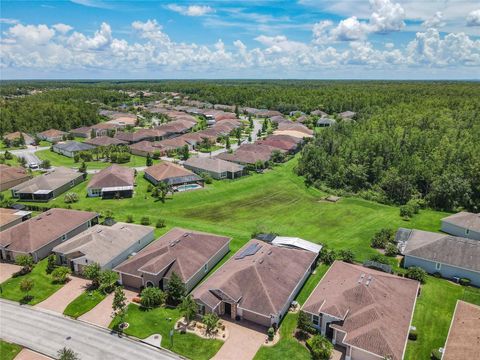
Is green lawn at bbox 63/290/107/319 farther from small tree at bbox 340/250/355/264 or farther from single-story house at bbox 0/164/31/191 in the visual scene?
single-story house at bbox 0/164/31/191

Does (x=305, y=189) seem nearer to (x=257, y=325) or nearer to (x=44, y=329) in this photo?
(x=257, y=325)

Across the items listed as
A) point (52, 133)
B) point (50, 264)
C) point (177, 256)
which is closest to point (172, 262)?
point (177, 256)

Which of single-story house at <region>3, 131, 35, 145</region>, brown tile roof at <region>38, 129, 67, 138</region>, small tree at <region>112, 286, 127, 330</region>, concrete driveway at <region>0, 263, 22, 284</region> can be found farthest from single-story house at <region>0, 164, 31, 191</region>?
small tree at <region>112, 286, 127, 330</region>

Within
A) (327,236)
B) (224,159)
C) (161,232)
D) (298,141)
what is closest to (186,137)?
(224,159)

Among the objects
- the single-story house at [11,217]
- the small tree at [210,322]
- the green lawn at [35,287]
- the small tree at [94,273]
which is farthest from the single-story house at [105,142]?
the small tree at [210,322]

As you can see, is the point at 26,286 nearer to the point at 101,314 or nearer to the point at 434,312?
the point at 101,314
